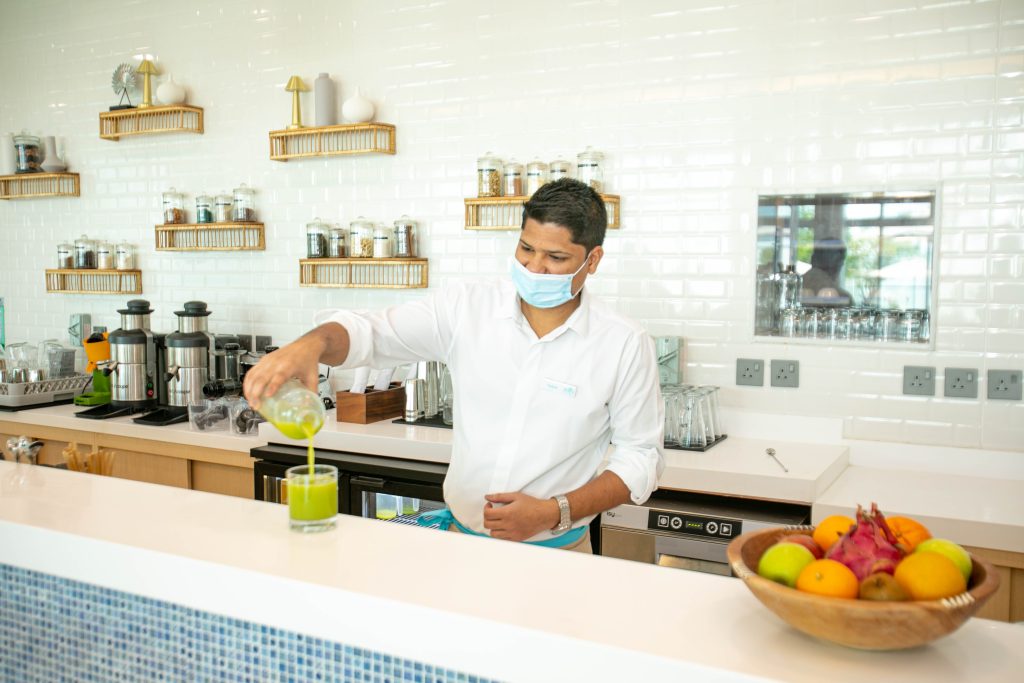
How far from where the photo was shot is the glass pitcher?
1.60 meters

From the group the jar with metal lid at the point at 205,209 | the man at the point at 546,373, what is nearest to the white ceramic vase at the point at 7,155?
the jar with metal lid at the point at 205,209

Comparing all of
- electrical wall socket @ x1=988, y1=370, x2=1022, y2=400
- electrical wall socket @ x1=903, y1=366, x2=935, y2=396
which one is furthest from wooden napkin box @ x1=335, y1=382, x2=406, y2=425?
electrical wall socket @ x1=988, y1=370, x2=1022, y2=400

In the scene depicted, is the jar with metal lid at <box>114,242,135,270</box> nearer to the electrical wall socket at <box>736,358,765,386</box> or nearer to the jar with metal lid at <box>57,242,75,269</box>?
the jar with metal lid at <box>57,242,75,269</box>

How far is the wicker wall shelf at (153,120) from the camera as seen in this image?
5.01 metres

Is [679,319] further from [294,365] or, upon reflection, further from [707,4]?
[294,365]

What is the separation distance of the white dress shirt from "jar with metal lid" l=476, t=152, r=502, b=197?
1.86 metres

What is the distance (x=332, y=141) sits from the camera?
15.0 feet

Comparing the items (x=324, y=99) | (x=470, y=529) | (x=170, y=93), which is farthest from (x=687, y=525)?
(x=170, y=93)

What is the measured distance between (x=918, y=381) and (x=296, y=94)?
3.35 meters

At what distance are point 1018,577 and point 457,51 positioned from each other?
3271 millimetres

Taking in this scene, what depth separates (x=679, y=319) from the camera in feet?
12.6

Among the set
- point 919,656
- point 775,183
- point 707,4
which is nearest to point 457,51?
point 707,4

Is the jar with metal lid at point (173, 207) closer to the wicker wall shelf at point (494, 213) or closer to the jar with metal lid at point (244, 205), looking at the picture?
the jar with metal lid at point (244, 205)

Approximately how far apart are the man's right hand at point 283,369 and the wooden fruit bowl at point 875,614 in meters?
0.88
